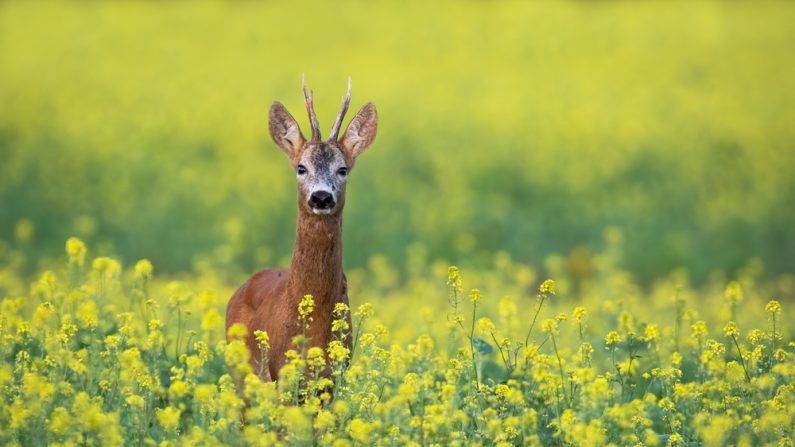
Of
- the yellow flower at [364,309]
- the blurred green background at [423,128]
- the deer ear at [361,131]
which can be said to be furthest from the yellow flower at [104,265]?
the blurred green background at [423,128]

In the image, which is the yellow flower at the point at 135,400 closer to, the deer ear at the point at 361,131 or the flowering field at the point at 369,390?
the flowering field at the point at 369,390

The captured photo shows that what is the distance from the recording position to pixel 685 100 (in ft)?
87.2

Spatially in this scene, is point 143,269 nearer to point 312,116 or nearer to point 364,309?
point 312,116

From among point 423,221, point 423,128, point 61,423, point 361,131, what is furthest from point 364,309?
point 423,128

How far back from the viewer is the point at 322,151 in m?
7.81

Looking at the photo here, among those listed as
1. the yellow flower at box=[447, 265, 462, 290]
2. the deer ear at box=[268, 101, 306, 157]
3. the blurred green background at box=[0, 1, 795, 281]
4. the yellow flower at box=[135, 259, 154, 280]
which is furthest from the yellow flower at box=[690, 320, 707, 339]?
the blurred green background at box=[0, 1, 795, 281]

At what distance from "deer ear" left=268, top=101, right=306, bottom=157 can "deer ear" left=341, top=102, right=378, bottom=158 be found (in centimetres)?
31

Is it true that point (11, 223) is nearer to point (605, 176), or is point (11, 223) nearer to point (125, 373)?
point (605, 176)

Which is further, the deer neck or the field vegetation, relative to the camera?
the deer neck

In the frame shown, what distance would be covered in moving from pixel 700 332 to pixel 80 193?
14.1 metres

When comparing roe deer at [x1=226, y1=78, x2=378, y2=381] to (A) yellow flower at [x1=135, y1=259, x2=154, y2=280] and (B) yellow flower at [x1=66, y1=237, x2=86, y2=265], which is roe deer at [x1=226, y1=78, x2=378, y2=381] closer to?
(A) yellow flower at [x1=135, y1=259, x2=154, y2=280]

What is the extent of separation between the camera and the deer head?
7582mm

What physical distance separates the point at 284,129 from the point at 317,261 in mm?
1105

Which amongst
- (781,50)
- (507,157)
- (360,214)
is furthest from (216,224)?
(781,50)
